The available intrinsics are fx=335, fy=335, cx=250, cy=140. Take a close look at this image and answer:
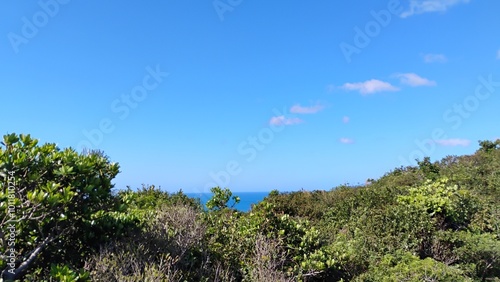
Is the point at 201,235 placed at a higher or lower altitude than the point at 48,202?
lower

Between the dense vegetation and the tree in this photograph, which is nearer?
the tree

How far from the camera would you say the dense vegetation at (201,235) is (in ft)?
13.8

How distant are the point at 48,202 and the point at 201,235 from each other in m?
2.63

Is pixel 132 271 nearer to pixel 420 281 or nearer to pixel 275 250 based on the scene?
pixel 275 250

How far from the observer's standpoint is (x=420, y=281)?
606cm

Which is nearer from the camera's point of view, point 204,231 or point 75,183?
point 75,183

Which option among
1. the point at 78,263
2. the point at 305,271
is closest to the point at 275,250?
the point at 305,271

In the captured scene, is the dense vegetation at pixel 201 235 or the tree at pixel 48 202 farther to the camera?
the dense vegetation at pixel 201 235

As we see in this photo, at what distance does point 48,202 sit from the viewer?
393 centimetres

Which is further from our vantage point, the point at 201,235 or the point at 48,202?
the point at 201,235

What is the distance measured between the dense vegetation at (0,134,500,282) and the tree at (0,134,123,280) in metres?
0.01

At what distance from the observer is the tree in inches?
156

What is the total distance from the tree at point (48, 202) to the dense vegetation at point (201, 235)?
1 centimetres

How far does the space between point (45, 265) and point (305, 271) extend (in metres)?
4.21
